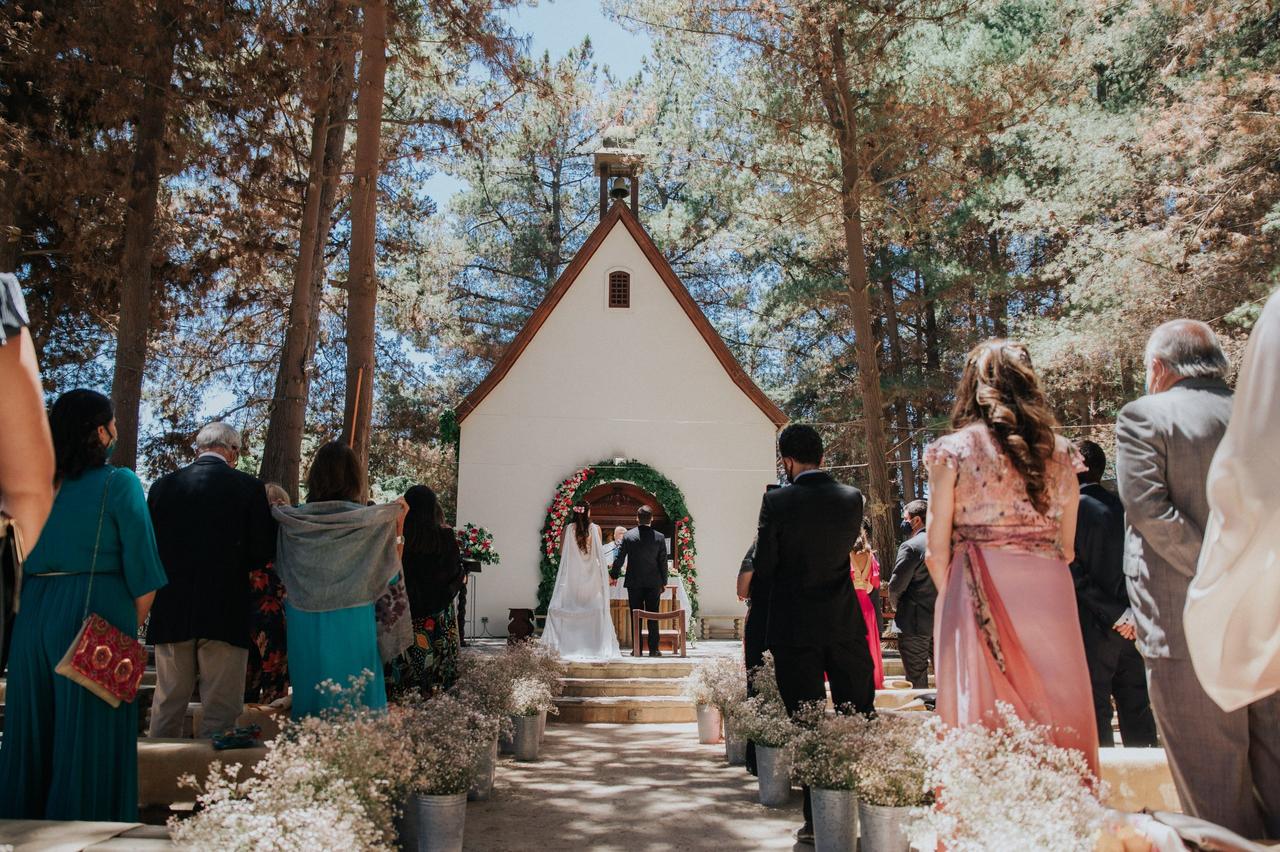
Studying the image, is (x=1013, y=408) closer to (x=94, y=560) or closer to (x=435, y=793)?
(x=435, y=793)

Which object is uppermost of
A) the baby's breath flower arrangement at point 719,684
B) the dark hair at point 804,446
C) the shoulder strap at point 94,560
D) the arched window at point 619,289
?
the arched window at point 619,289

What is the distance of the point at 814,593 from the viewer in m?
5.20

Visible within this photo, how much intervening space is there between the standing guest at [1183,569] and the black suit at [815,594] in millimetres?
1615

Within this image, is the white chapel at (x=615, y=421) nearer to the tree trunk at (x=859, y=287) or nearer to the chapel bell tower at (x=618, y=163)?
the chapel bell tower at (x=618, y=163)

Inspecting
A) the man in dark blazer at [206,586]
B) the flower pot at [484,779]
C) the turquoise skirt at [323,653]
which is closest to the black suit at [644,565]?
the flower pot at [484,779]

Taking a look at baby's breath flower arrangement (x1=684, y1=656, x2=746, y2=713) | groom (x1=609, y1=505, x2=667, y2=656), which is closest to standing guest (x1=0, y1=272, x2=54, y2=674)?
baby's breath flower arrangement (x1=684, y1=656, x2=746, y2=713)

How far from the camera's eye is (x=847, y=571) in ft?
17.4

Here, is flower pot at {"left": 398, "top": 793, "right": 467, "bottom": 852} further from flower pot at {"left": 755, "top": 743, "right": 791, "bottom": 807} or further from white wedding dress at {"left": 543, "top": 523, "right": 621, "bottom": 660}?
white wedding dress at {"left": 543, "top": 523, "right": 621, "bottom": 660}

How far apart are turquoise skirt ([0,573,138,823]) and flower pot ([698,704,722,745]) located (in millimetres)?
5434

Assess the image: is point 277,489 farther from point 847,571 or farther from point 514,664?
point 847,571

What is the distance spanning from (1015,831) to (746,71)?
47.4ft

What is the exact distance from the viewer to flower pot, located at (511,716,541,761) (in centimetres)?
798

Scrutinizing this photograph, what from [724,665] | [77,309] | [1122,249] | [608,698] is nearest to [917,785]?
[724,665]

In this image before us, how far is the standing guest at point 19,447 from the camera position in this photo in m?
2.24
